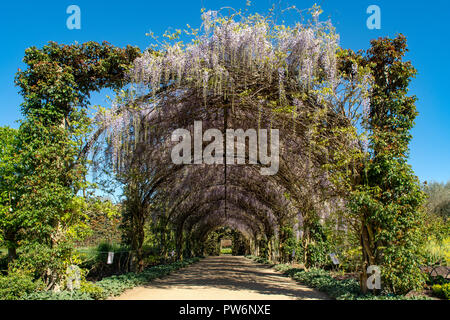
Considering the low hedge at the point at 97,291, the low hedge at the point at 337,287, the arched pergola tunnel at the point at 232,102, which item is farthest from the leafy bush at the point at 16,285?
the low hedge at the point at 337,287

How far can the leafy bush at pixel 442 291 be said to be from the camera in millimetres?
6102

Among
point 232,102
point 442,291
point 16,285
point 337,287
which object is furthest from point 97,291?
point 442,291

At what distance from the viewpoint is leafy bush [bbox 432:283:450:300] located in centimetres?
610

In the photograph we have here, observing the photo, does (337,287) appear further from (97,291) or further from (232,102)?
(97,291)

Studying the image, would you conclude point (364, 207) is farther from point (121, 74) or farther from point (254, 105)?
point (121, 74)

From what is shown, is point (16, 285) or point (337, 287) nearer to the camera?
point (16, 285)

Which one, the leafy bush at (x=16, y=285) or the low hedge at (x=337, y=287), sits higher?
the leafy bush at (x=16, y=285)

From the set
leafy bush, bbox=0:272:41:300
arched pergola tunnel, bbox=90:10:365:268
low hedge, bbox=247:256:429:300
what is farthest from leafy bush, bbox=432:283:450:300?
leafy bush, bbox=0:272:41:300

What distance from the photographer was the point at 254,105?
25.5 feet

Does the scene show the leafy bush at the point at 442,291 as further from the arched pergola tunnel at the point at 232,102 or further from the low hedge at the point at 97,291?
the low hedge at the point at 97,291

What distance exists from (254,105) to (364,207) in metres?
3.13

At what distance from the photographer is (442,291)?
6.27 metres

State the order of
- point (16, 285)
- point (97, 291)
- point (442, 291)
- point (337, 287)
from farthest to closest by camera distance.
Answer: point (337, 287), point (442, 291), point (97, 291), point (16, 285)

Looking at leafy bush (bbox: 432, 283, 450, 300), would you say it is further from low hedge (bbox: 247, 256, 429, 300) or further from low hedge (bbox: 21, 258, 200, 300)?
low hedge (bbox: 21, 258, 200, 300)
